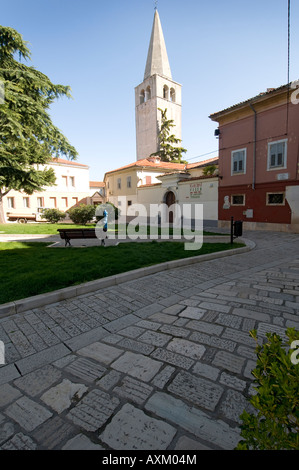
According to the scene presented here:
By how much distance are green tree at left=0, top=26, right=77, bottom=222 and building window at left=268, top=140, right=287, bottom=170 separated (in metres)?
12.6

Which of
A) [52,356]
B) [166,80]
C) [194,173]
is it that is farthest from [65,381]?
[166,80]

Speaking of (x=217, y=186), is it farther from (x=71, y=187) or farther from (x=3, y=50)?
(x=71, y=187)

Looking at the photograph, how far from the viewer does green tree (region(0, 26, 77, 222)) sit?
35.9ft

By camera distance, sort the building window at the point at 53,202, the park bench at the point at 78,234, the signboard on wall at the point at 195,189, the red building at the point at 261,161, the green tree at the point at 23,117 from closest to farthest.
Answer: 1. the park bench at the point at 78,234
2. the green tree at the point at 23,117
3. the red building at the point at 261,161
4. the signboard on wall at the point at 195,189
5. the building window at the point at 53,202

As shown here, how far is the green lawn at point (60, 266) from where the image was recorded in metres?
4.35

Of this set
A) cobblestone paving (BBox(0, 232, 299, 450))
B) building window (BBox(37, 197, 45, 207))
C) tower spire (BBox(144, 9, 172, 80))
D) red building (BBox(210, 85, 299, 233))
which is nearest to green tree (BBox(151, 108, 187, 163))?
tower spire (BBox(144, 9, 172, 80))

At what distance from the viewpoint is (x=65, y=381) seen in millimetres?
2207

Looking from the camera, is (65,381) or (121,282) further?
(121,282)

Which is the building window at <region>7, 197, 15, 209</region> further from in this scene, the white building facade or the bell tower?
the bell tower

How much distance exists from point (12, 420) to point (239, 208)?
16.7 m

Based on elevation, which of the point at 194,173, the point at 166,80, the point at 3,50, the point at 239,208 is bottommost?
the point at 239,208

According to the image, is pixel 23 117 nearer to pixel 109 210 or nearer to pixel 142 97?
pixel 109 210

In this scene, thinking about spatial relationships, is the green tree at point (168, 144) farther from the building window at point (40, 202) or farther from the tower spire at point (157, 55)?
the building window at point (40, 202)

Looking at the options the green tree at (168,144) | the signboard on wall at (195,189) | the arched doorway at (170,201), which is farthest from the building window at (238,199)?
the green tree at (168,144)
